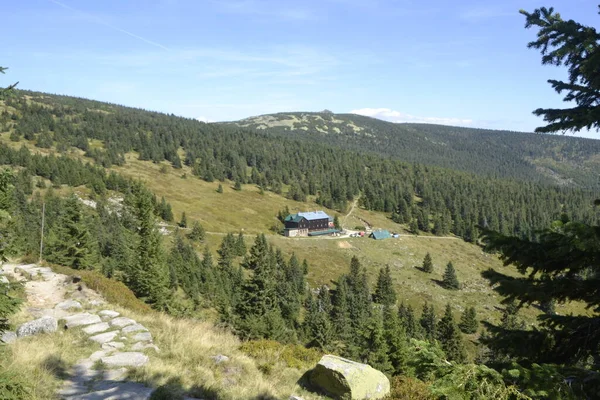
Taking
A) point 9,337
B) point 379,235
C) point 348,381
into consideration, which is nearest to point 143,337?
point 9,337

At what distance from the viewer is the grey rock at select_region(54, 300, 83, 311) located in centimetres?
1619

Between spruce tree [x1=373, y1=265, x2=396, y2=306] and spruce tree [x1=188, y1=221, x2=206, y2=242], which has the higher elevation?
spruce tree [x1=188, y1=221, x2=206, y2=242]

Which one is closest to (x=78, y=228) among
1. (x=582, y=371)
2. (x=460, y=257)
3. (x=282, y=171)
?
(x=582, y=371)

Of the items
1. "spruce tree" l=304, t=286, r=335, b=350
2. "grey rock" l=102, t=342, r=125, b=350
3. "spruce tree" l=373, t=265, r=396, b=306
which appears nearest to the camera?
"grey rock" l=102, t=342, r=125, b=350

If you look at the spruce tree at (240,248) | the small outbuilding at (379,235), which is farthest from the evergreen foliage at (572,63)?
the small outbuilding at (379,235)

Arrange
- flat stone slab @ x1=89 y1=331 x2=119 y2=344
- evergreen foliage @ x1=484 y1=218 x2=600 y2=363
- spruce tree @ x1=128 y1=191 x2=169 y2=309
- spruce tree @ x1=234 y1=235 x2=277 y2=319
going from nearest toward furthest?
evergreen foliage @ x1=484 y1=218 x2=600 y2=363 → flat stone slab @ x1=89 y1=331 x2=119 y2=344 → spruce tree @ x1=128 y1=191 x2=169 y2=309 → spruce tree @ x1=234 y1=235 x2=277 y2=319

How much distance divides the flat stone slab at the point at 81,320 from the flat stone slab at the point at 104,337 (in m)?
1.48

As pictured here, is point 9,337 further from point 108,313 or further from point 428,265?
point 428,265

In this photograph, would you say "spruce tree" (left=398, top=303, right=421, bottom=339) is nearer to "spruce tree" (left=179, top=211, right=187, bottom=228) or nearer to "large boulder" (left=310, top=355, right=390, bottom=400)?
"large boulder" (left=310, top=355, right=390, bottom=400)

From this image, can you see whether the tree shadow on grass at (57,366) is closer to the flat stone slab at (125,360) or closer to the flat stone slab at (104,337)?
the flat stone slab at (125,360)

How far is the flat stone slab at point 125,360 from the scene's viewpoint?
10867mm

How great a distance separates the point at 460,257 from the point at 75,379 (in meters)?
131

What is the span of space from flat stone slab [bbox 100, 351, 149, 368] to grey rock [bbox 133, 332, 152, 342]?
119 centimetres

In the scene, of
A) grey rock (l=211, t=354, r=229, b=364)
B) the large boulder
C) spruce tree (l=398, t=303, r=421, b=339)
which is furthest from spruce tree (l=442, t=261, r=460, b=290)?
grey rock (l=211, t=354, r=229, b=364)
